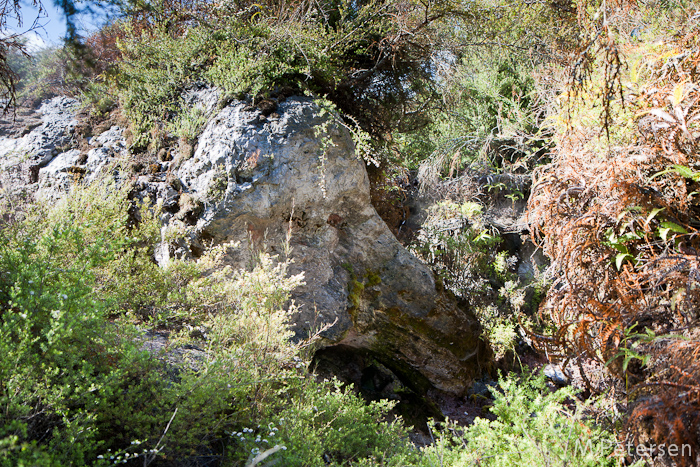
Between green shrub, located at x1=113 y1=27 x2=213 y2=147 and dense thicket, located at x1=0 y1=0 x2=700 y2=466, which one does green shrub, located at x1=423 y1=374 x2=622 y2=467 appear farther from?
green shrub, located at x1=113 y1=27 x2=213 y2=147

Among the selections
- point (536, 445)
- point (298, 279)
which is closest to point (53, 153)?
point (298, 279)

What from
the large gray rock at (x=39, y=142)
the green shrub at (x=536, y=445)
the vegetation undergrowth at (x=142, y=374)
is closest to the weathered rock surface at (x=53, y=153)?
the large gray rock at (x=39, y=142)

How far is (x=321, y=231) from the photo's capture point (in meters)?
4.25

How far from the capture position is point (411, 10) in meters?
4.23

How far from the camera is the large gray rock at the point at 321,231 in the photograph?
3.79m

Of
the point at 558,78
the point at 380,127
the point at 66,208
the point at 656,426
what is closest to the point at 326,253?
the point at 380,127

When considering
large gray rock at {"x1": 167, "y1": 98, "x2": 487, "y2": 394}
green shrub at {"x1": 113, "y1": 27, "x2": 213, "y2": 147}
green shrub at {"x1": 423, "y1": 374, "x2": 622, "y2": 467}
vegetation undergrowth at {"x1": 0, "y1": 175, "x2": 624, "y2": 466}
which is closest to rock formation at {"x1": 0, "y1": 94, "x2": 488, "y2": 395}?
large gray rock at {"x1": 167, "y1": 98, "x2": 487, "y2": 394}

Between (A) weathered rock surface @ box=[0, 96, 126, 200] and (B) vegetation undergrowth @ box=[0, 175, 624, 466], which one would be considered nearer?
(B) vegetation undergrowth @ box=[0, 175, 624, 466]

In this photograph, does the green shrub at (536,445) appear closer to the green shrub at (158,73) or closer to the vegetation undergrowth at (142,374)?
the vegetation undergrowth at (142,374)

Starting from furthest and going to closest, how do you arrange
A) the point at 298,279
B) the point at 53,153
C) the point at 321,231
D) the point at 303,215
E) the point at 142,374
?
the point at 53,153 → the point at 321,231 → the point at 303,215 → the point at 298,279 → the point at 142,374

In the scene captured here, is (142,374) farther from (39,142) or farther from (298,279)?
(39,142)

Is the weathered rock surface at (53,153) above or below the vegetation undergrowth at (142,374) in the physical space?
above

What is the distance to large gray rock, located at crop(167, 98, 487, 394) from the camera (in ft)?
12.5

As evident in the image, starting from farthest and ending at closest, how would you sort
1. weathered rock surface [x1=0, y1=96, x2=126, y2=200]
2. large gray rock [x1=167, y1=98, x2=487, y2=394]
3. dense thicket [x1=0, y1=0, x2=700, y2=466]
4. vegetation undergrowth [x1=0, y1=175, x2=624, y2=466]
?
weathered rock surface [x1=0, y1=96, x2=126, y2=200], large gray rock [x1=167, y1=98, x2=487, y2=394], dense thicket [x1=0, y1=0, x2=700, y2=466], vegetation undergrowth [x1=0, y1=175, x2=624, y2=466]
